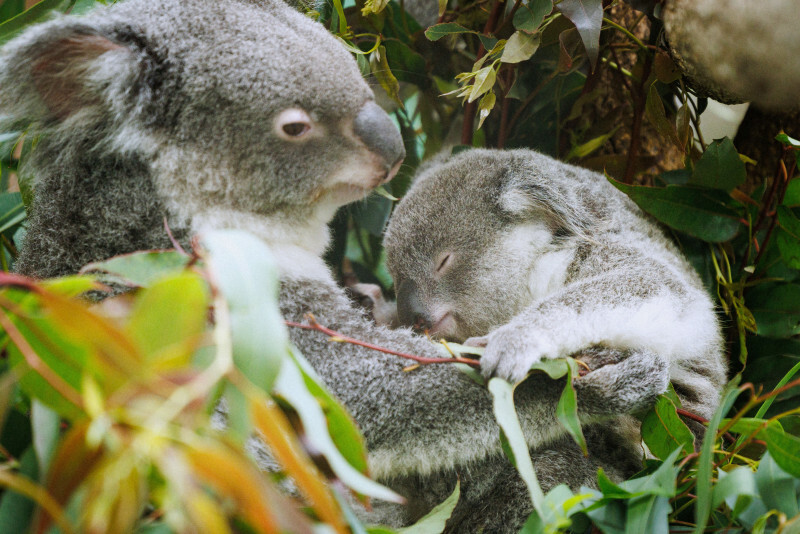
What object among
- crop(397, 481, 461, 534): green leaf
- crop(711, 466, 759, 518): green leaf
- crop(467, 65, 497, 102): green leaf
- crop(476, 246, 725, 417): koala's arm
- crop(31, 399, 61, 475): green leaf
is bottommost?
crop(397, 481, 461, 534): green leaf

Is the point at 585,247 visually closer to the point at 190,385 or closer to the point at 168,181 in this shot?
the point at 168,181

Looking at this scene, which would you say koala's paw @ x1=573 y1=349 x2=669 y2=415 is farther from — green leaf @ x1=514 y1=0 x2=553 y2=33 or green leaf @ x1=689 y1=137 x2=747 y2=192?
green leaf @ x1=514 y1=0 x2=553 y2=33

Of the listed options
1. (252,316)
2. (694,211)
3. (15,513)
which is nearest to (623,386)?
(694,211)

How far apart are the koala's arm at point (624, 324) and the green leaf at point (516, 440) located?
14 centimetres

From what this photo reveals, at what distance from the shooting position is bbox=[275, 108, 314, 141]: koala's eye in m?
1.69

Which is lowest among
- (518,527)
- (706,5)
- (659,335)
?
(518,527)

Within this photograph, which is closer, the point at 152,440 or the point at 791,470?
the point at 152,440

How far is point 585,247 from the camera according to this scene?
2.24 meters

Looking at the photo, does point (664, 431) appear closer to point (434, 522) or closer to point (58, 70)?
point (434, 522)

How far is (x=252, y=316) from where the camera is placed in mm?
873

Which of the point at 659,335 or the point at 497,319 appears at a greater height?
the point at 659,335

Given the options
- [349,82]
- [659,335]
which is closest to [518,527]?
[659,335]

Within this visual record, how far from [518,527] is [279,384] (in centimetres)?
106

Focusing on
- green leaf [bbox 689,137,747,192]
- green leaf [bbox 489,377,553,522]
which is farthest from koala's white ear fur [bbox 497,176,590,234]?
green leaf [bbox 489,377,553,522]
